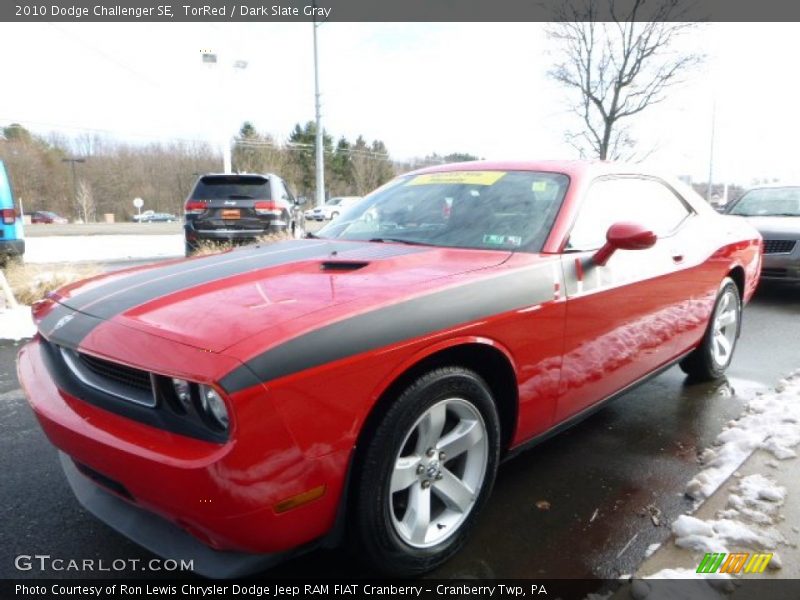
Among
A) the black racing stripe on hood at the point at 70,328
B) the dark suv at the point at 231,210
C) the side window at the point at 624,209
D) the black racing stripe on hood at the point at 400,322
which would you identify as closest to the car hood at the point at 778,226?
the side window at the point at 624,209

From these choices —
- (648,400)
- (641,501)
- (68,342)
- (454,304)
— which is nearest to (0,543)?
(68,342)

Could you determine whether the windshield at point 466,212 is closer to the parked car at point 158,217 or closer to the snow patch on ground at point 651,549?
the snow patch on ground at point 651,549

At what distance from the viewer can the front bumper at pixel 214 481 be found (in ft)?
4.72

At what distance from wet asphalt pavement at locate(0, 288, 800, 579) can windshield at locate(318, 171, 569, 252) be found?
45.8 inches

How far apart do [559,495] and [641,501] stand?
0.36 metres

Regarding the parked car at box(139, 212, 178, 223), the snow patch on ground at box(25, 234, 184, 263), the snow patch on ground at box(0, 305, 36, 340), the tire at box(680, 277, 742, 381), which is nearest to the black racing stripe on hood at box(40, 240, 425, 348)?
the tire at box(680, 277, 742, 381)

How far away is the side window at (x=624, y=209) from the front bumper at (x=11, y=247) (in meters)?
7.68

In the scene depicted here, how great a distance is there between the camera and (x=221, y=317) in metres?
1.69

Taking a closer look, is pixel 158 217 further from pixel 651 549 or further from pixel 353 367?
pixel 651 549

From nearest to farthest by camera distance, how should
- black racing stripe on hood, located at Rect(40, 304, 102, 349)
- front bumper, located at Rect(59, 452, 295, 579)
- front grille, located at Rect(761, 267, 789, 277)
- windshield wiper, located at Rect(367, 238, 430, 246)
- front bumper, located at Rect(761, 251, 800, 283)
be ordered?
front bumper, located at Rect(59, 452, 295, 579), black racing stripe on hood, located at Rect(40, 304, 102, 349), windshield wiper, located at Rect(367, 238, 430, 246), front bumper, located at Rect(761, 251, 800, 283), front grille, located at Rect(761, 267, 789, 277)

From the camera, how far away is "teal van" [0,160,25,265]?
7.25 m

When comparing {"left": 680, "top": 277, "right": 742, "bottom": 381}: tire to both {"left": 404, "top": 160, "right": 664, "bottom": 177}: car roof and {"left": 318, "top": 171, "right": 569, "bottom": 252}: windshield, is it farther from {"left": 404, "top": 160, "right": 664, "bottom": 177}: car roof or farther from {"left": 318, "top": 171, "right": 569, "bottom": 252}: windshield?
{"left": 318, "top": 171, "right": 569, "bottom": 252}: windshield

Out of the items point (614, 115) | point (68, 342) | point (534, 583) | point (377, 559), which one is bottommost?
point (534, 583)

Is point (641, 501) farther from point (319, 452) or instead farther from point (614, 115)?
point (614, 115)
